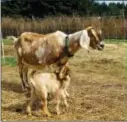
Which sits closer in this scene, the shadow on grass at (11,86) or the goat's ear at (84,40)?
the goat's ear at (84,40)

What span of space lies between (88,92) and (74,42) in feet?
3.86

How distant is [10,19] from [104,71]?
188 centimetres

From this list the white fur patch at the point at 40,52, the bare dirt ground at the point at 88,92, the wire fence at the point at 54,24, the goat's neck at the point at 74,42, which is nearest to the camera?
the bare dirt ground at the point at 88,92

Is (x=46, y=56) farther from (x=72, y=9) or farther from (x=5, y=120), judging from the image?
(x=72, y=9)

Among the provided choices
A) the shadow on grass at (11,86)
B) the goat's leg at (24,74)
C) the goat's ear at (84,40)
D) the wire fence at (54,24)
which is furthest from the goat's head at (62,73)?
the wire fence at (54,24)

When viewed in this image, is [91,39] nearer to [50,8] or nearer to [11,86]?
[11,86]

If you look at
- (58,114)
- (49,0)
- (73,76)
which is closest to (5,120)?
(58,114)

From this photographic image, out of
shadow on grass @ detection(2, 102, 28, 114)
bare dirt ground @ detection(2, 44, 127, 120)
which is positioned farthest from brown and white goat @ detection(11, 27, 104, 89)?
shadow on grass @ detection(2, 102, 28, 114)

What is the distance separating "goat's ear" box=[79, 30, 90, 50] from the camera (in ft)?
14.7

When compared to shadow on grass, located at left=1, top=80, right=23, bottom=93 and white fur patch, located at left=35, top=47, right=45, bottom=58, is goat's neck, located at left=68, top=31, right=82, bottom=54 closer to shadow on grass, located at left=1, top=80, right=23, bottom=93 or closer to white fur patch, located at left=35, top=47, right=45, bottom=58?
white fur patch, located at left=35, top=47, right=45, bottom=58

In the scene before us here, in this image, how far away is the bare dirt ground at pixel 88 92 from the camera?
4445 millimetres

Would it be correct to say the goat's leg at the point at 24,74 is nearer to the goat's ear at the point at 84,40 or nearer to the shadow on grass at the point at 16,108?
the shadow on grass at the point at 16,108

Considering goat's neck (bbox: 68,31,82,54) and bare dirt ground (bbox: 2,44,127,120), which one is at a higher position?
goat's neck (bbox: 68,31,82,54)

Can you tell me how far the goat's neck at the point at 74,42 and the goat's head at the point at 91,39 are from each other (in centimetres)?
8
